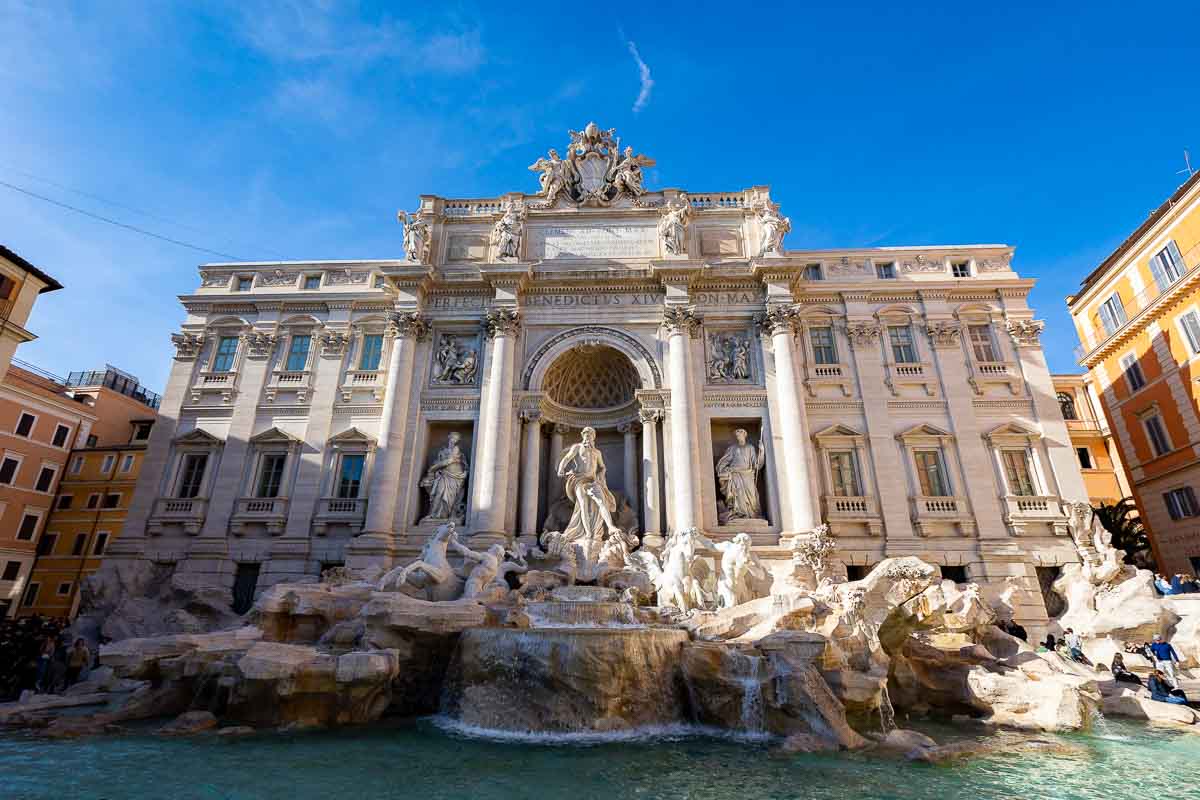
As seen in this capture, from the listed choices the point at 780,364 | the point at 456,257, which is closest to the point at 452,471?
the point at 456,257

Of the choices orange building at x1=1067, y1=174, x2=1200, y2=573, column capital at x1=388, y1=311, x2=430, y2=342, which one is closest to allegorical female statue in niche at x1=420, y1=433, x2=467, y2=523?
column capital at x1=388, y1=311, x2=430, y2=342

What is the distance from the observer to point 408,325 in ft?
64.7

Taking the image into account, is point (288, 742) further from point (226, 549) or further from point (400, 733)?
point (226, 549)

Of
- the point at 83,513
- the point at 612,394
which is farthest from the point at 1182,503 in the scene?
the point at 83,513

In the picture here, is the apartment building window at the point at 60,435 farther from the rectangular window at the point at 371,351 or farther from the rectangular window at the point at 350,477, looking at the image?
the rectangular window at the point at 350,477

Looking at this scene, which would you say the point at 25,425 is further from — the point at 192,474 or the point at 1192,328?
the point at 1192,328

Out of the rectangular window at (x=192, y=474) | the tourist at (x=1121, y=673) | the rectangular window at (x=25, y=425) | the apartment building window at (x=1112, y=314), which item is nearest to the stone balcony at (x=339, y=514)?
the rectangular window at (x=192, y=474)

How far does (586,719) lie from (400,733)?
2.93 m

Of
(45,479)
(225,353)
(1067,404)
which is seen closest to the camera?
(225,353)

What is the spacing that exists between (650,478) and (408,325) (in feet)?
32.8

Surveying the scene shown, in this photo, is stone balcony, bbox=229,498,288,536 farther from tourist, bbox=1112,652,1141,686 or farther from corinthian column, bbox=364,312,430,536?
tourist, bbox=1112,652,1141,686

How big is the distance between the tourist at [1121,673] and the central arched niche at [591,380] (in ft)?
45.7

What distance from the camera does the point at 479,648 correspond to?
9.79 meters

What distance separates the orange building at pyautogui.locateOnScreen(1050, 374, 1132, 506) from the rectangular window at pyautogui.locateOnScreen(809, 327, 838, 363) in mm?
16023
